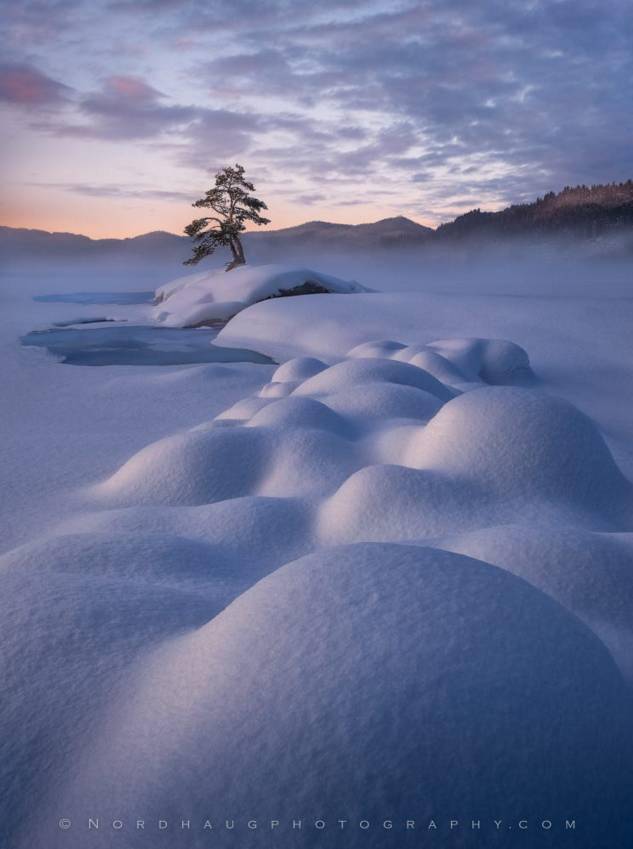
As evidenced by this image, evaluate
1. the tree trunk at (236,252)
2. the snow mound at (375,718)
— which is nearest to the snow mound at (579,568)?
the snow mound at (375,718)

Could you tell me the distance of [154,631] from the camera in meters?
1.41

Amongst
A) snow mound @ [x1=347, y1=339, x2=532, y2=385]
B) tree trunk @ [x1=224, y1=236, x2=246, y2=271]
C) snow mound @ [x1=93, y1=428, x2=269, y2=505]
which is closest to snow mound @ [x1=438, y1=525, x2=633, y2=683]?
snow mound @ [x1=93, y1=428, x2=269, y2=505]

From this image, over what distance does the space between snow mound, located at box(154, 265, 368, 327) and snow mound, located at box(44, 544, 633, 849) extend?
1152cm

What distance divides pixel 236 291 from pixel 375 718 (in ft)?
41.9

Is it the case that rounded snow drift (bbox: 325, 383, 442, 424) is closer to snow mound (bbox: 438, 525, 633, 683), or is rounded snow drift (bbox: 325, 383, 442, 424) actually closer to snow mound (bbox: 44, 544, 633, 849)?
snow mound (bbox: 438, 525, 633, 683)

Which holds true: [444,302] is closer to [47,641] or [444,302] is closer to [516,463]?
[516,463]

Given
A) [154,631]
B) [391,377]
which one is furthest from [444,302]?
[154,631]

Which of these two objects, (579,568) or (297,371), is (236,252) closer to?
(297,371)

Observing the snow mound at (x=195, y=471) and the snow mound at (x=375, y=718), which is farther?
the snow mound at (x=195, y=471)

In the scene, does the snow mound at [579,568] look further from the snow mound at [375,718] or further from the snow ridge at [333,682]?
the snow mound at [375,718]

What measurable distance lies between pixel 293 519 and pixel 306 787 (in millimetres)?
1543

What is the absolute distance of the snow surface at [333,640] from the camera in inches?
36.8

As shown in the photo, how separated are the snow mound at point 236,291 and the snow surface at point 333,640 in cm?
968

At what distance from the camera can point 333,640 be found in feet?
3.50
